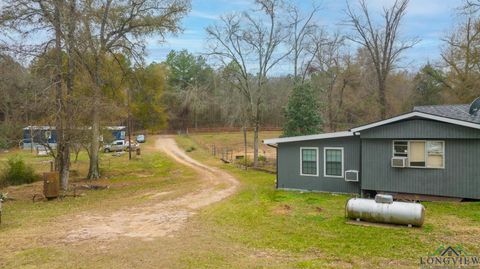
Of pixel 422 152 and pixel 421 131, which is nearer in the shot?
pixel 421 131

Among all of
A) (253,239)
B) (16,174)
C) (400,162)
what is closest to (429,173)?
(400,162)

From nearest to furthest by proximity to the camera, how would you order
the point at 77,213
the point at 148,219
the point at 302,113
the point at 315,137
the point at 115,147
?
the point at 148,219, the point at 77,213, the point at 315,137, the point at 302,113, the point at 115,147

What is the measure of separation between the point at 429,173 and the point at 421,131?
156 cm

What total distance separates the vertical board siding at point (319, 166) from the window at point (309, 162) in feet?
0.50

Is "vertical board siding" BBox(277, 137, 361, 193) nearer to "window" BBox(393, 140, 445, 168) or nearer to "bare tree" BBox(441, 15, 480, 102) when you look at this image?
"window" BBox(393, 140, 445, 168)

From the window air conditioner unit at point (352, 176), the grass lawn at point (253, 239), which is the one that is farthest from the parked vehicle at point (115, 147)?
the window air conditioner unit at point (352, 176)

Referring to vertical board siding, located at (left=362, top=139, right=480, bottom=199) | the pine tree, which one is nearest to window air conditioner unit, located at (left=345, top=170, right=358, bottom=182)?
vertical board siding, located at (left=362, top=139, right=480, bottom=199)

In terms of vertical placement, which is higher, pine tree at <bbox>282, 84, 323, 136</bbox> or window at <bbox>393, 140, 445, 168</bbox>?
pine tree at <bbox>282, 84, 323, 136</bbox>

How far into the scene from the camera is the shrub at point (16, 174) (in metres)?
23.6

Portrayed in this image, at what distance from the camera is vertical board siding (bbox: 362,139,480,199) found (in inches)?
567

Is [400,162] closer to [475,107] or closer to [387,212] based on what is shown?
[475,107]

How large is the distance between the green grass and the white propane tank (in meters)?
0.25

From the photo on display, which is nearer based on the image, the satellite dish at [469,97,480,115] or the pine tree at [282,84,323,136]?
the satellite dish at [469,97,480,115]

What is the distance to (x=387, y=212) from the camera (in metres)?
11.0
